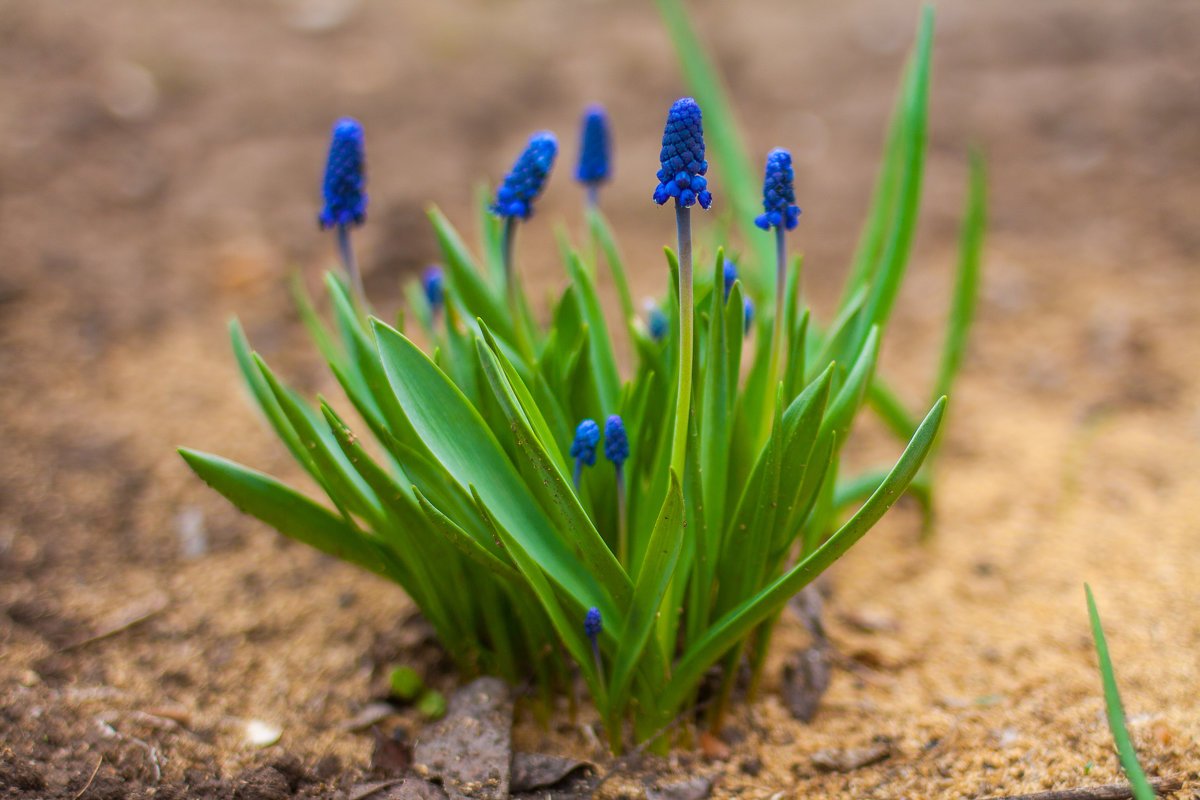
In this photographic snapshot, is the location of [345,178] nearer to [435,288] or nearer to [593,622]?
[435,288]

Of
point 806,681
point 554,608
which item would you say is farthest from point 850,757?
point 554,608

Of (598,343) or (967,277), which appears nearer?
(598,343)

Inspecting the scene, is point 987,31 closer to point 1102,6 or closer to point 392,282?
point 1102,6

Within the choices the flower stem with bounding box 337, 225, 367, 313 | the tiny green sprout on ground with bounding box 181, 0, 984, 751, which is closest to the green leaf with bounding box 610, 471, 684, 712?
the tiny green sprout on ground with bounding box 181, 0, 984, 751

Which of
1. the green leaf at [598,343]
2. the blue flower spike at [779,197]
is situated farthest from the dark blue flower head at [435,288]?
the blue flower spike at [779,197]

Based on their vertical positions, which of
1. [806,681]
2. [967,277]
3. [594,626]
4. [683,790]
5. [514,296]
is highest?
[967,277]
